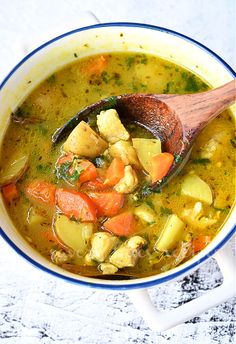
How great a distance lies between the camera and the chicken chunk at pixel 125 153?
9.57 ft

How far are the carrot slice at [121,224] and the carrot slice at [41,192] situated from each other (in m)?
0.28

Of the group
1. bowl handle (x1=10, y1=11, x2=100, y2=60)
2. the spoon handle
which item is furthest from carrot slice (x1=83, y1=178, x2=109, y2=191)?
bowl handle (x1=10, y1=11, x2=100, y2=60)

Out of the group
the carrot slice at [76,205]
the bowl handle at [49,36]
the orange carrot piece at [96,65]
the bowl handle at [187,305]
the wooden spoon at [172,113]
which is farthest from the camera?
the orange carrot piece at [96,65]

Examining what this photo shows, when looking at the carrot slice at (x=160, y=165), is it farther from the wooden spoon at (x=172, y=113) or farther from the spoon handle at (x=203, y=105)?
the spoon handle at (x=203, y=105)

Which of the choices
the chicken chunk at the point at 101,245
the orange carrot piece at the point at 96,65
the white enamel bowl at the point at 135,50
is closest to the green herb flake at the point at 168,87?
the white enamel bowl at the point at 135,50

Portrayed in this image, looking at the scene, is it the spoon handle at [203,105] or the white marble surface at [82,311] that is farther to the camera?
the white marble surface at [82,311]

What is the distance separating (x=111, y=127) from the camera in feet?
9.62

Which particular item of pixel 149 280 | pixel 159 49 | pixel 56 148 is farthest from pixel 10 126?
pixel 149 280

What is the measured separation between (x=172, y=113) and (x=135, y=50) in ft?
1.56

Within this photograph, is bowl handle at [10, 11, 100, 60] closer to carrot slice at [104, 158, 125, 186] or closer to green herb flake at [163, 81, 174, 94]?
green herb flake at [163, 81, 174, 94]

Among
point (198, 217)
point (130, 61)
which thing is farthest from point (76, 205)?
point (130, 61)

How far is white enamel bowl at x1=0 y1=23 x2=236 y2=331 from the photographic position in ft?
8.78

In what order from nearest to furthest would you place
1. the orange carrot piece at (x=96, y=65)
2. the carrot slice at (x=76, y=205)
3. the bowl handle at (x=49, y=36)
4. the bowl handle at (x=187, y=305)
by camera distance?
the bowl handle at (x=187, y=305), the carrot slice at (x=76, y=205), the bowl handle at (x=49, y=36), the orange carrot piece at (x=96, y=65)

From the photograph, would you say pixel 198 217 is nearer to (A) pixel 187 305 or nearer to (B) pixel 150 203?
(B) pixel 150 203
